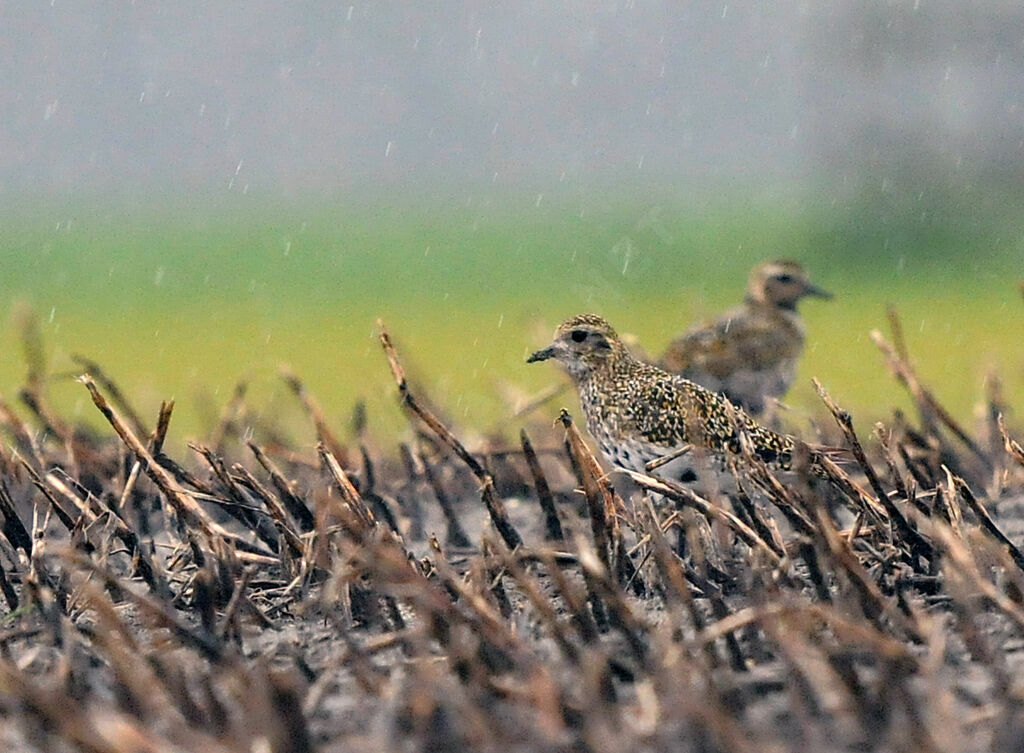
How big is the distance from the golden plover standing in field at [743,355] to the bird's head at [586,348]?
7.10 feet

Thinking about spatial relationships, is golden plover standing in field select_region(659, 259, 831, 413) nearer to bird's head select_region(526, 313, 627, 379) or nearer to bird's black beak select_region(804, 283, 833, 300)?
bird's black beak select_region(804, 283, 833, 300)

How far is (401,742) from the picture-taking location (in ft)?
9.62

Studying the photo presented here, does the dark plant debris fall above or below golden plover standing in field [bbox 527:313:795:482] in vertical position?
below

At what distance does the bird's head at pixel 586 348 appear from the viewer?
639 cm

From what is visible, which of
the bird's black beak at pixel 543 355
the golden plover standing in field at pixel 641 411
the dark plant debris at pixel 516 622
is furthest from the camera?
the bird's black beak at pixel 543 355

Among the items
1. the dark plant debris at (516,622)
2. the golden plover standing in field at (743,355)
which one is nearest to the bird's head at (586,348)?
the dark plant debris at (516,622)

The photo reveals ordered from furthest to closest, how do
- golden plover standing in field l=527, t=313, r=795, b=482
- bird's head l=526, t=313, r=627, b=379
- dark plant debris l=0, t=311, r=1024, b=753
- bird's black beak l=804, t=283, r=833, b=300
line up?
bird's black beak l=804, t=283, r=833, b=300 < bird's head l=526, t=313, r=627, b=379 < golden plover standing in field l=527, t=313, r=795, b=482 < dark plant debris l=0, t=311, r=1024, b=753

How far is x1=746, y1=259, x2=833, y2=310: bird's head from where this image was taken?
9914 mm

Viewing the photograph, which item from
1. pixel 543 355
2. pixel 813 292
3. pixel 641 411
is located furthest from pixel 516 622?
pixel 813 292

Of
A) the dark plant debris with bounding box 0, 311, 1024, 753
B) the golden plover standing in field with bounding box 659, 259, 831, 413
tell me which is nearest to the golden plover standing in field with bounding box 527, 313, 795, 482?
the dark plant debris with bounding box 0, 311, 1024, 753

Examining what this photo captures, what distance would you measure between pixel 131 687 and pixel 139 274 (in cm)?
3098

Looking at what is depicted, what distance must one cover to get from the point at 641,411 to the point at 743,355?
10.1 feet

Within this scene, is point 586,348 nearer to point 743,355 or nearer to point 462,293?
point 743,355

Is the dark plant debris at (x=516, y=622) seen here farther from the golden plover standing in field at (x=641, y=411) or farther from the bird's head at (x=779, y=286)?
the bird's head at (x=779, y=286)
